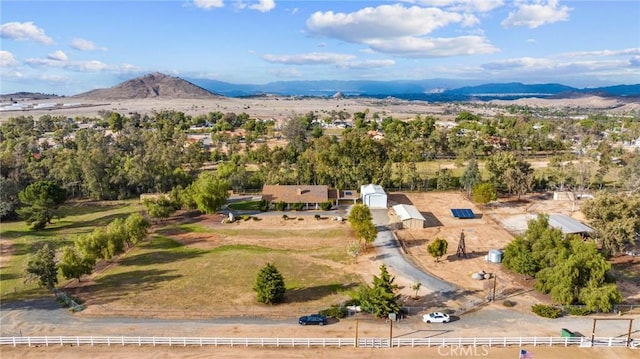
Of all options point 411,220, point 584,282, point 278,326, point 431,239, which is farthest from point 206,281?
point 584,282

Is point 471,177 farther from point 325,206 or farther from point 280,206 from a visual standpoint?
point 280,206

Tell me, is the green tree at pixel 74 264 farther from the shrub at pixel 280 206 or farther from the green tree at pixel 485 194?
the green tree at pixel 485 194

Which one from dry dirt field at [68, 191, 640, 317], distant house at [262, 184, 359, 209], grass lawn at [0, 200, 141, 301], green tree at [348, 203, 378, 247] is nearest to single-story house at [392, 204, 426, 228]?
dry dirt field at [68, 191, 640, 317]

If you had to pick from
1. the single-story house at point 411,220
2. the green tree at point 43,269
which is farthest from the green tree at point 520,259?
the green tree at point 43,269

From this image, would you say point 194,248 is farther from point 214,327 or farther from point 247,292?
point 214,327

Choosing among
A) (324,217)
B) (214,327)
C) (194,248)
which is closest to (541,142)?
(324,217)

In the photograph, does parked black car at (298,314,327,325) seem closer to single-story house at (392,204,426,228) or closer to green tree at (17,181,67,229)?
single-story house at (392,204,426,228)

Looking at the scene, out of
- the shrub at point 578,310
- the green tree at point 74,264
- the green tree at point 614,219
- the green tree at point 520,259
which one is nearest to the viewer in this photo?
the shrub at point 578,310
